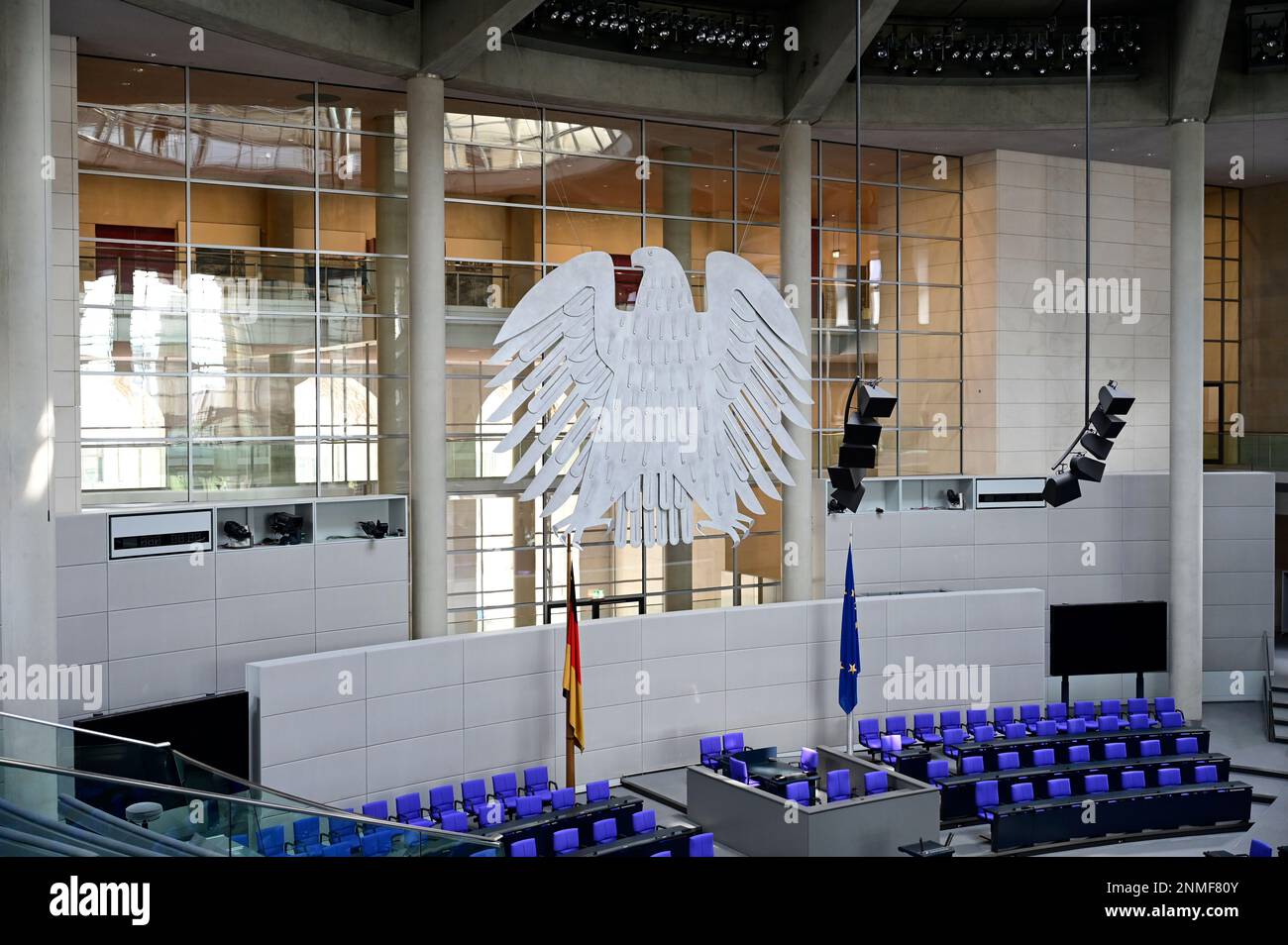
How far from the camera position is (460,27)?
43.7ft

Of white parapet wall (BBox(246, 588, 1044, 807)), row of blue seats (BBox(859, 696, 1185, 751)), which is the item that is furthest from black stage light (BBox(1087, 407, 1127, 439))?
white parapet wall (BBox(246, 588, 1044, 807))

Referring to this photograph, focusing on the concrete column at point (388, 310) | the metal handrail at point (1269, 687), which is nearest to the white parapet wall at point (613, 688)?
the concrete column at point (388, 310)

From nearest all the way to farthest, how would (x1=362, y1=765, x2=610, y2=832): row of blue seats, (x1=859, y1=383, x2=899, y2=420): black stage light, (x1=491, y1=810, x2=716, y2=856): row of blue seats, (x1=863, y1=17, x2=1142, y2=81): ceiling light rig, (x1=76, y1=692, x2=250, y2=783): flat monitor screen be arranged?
(x1=491, y1=810, x2=716, y2=856): row of blue seats < (x1=859, y1=383, x2=899, y2=420): black stage light < (x1=76, y1=692, x2=250, y2=783): flat monitor screen < (x1=362, y1=765, x2=610, y2=832): row of blue seats < (x1=863, y1=17, x2=1142, y2=81): ceiling light rig

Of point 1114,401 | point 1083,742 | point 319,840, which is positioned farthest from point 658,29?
point 319,840

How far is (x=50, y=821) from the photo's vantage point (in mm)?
5000

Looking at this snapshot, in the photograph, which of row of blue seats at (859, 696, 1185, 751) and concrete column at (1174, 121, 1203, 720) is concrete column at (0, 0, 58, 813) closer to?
row of blue seats at (859, 696, 1185, 751)

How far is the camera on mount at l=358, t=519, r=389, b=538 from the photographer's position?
13836 mm

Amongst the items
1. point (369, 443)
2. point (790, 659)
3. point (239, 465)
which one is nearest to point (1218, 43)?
point (790, 659)

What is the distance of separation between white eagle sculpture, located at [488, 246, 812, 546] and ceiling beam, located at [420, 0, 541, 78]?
2988mm

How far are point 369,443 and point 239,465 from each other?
189cm

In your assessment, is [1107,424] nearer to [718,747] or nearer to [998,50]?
[718,747]

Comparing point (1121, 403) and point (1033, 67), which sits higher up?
point (1033, 67)

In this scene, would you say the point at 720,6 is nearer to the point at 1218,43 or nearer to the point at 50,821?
the point at 1218,43
